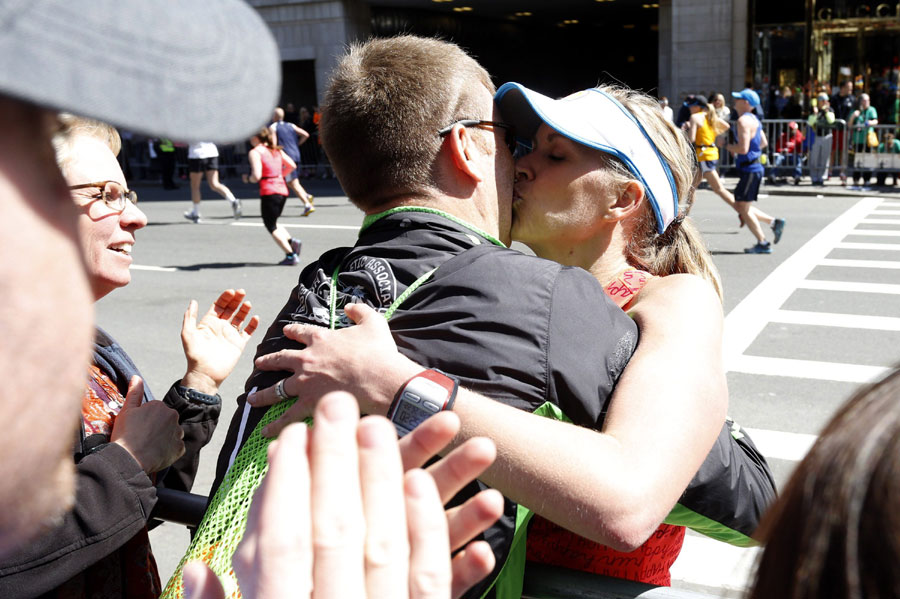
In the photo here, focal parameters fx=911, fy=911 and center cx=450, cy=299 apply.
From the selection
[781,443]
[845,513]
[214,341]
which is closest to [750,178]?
[781,443]

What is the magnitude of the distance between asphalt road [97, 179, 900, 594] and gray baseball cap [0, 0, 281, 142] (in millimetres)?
3110

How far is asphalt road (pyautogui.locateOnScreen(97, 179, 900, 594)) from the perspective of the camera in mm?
5648

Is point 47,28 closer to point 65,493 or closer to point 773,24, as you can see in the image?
point 65,493

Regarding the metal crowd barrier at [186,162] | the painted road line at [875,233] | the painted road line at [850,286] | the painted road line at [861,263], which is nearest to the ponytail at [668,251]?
the painted road line at [850,286]

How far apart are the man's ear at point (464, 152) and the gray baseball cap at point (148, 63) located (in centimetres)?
119

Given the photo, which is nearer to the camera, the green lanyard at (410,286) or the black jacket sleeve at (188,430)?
the green lanyard at (410,286)

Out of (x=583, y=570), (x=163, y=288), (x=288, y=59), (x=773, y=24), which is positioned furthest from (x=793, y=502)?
(x=288, y=59)

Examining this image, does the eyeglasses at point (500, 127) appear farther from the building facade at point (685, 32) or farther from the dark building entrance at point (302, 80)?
the dark building entrance at point (302, 80)

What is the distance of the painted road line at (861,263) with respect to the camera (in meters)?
10.6

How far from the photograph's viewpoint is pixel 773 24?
88.2 ft

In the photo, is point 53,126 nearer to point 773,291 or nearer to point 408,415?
point 408,415

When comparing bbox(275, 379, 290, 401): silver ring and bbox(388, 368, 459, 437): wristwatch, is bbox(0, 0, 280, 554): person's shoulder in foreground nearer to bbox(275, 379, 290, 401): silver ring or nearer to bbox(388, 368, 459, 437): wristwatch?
bbox(388, 368, 459, 437): wristwatch

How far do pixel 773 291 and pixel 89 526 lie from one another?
338 inches

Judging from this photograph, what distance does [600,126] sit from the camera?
2.30 m
